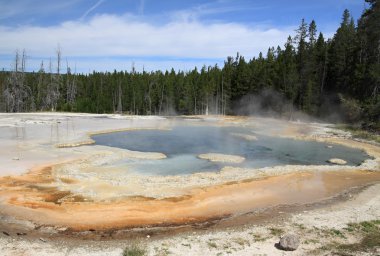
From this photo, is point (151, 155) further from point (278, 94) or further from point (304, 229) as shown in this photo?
point (278, 94)

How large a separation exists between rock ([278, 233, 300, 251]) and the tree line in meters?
32.1

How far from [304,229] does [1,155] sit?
19.6m

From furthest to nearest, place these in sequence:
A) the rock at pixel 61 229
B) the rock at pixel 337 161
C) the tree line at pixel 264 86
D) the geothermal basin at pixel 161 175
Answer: the tree line at pixel 264 86, the rock at pixel 337 161, the geothermal basin at pixel 161 175, the rock at pixel 61 229

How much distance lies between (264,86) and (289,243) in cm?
5581

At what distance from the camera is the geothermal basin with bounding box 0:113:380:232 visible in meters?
15.2

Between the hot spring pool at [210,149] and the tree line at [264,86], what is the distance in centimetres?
1228

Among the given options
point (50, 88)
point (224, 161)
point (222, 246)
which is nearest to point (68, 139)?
point (224, 161)

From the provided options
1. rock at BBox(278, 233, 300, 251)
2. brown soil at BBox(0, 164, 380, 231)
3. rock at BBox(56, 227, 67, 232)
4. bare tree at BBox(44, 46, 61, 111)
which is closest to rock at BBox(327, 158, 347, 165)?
brown soil at BBox(0, 164, 380, 231)

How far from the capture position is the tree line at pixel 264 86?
1954 inches

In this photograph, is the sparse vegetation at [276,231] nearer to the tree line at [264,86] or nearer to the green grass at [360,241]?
the green grass at [360,241]

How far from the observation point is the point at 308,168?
947 inches

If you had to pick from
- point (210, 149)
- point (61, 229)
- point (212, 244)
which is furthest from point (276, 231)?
point (210, 149)

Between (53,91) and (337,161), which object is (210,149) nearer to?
(337,161)

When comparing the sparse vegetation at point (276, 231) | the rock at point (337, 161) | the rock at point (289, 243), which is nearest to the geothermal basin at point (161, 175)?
the rock at point (337, 161)
